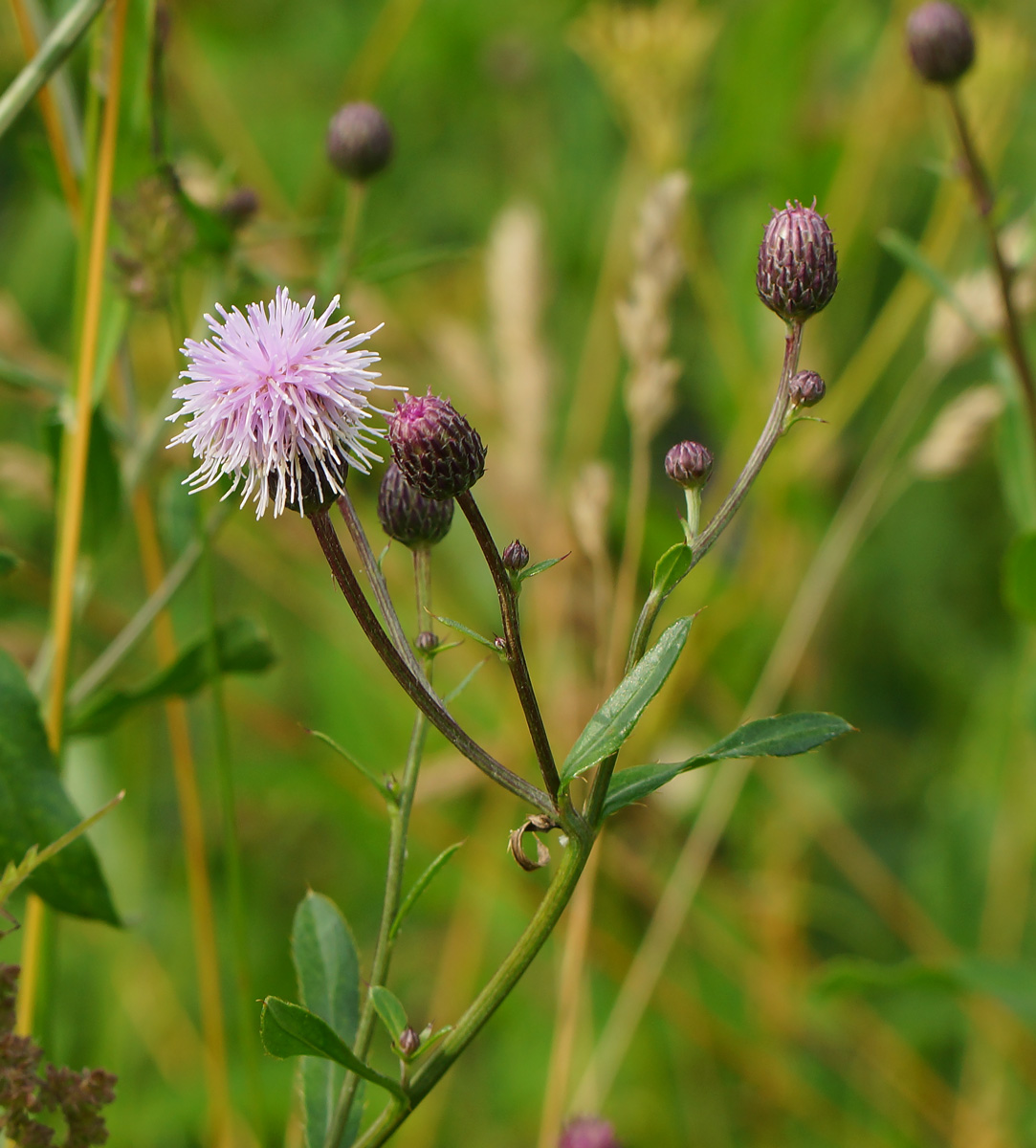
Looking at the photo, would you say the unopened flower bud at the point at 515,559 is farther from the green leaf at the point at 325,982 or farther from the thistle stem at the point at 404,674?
the green leaf at the point at 325,982

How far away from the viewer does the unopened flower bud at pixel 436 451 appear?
0.85 metres

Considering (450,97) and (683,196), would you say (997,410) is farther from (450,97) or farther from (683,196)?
(450,97)

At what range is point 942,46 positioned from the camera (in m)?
1.65

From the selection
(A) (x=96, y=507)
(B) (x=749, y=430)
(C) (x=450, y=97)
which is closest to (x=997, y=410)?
(B) (x=749, y=430)

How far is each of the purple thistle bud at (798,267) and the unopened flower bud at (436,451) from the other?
287mm

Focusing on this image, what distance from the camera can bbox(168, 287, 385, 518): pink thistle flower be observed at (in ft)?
2.67

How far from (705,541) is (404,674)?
25 cm

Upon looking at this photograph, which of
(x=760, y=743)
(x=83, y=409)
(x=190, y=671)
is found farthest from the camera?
(x=190, y=671)

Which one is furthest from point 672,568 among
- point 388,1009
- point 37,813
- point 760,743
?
point 37,813

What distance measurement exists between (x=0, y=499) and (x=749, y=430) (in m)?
2.18

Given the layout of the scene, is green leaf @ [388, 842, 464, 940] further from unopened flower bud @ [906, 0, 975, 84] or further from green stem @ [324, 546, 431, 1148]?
unopened flower bud @ [906, 0, 975, 84]

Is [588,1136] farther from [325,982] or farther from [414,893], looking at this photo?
[414,893]

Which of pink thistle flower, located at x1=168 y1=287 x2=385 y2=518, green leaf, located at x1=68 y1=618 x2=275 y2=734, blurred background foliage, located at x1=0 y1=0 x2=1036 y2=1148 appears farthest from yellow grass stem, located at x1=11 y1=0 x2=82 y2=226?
pink thistle flower, located at x1=168 y1=287 x2=385 y2=518

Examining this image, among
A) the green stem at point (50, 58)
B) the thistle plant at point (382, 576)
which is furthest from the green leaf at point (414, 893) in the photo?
the green stem at point (50, 58)
